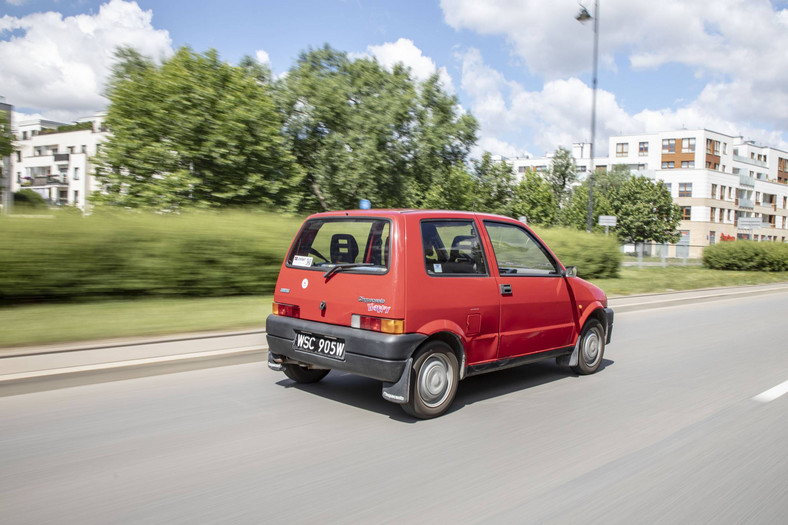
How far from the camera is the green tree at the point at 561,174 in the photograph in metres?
75.8

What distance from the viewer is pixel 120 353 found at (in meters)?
6.33

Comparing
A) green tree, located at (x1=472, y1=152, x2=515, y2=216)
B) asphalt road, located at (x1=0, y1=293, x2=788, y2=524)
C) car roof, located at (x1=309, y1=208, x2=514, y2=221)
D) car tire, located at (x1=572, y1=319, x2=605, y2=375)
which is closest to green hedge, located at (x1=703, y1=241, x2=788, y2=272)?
green tree, located at (x1=472, y1=152, x2=515, y2=216)

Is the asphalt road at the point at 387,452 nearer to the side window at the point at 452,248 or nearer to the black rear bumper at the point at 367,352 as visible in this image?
the black rear bumper at the point at 367,352

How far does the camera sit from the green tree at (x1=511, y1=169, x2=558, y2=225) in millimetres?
68062

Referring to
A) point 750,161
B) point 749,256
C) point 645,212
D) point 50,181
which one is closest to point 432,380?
point 749,256

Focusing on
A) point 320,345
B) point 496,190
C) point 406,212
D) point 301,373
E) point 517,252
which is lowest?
point 301,373

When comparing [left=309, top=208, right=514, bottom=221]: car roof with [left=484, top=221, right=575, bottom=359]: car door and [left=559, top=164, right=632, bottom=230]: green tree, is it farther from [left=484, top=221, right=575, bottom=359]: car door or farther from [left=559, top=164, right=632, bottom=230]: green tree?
[left=559, top=164, right=632, bottom=230]: green tree

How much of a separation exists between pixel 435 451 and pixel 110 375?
3.40 m

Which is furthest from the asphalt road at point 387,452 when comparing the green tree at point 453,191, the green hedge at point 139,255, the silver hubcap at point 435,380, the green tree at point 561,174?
the green tree at point 561,174

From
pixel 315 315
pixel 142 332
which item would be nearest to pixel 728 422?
pixel 315 315

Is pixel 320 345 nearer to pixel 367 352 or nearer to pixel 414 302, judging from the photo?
pixel 367 352

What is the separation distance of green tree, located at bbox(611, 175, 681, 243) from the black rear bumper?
6890cm

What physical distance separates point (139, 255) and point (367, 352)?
6.58 m

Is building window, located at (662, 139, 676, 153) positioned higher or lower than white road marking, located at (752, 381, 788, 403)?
higher
